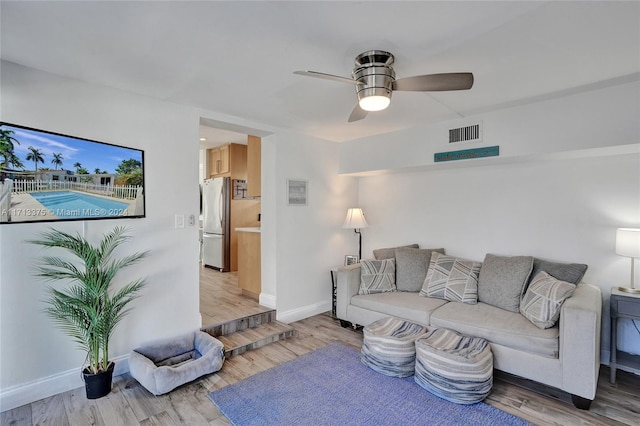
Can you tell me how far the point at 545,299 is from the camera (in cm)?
238

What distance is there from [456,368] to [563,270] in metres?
1.39

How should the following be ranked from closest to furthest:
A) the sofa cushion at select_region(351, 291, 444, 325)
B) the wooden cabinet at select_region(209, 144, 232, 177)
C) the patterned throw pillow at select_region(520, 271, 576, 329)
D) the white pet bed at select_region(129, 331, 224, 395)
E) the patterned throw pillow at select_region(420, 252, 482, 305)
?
the white pet bed at select_region(129, 331, 224, 395) < the patterned throw pillow at select_region(520, 271, 576, 329) < the sofa cushion at select_region(351, 291, 444, 325) < the patterned throw pillow at select_region(420, 252, 482, 305) < the wooden cabinet at select_region(209, 144, 232, 177)

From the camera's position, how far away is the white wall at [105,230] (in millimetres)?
2064

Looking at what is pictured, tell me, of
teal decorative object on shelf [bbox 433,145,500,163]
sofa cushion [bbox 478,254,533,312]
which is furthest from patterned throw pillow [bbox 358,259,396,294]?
teal decorative object on shelf [bbox 433,145,500,163]

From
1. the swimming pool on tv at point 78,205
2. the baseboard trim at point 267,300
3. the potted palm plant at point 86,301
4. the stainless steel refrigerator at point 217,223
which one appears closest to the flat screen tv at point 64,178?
the swimming pool on tv at point 78,205

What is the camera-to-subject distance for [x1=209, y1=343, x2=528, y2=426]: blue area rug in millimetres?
1988

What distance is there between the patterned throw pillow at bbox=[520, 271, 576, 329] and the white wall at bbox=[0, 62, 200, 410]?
294 cm

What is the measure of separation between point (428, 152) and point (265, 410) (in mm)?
2851

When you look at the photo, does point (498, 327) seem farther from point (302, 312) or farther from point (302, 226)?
point (302, 226)

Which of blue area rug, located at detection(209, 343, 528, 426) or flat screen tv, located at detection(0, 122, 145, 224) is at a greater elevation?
flat screen tv, located at detection(0, 122, 145, 224)

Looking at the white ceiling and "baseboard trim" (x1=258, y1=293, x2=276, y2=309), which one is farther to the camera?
"baseboard trim" (x1=258, y1=293, x2=276, y2=309)

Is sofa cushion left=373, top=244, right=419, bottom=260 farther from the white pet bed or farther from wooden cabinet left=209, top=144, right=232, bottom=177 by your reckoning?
wooden cabinet left=209, top=144, right=232, bottom=177

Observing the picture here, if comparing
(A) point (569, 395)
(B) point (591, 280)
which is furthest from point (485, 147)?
(A) point (569, 395)

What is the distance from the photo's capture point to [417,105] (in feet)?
9.09
